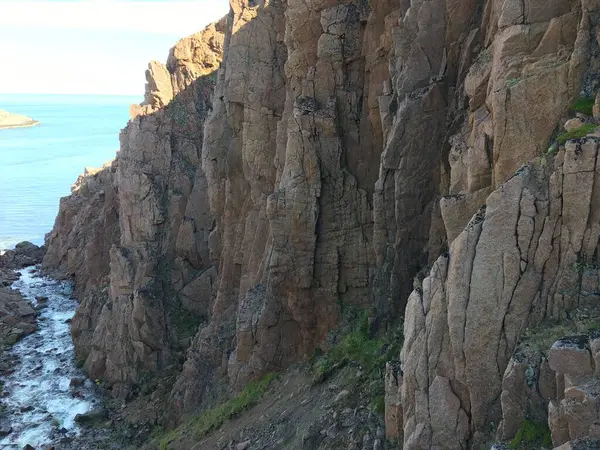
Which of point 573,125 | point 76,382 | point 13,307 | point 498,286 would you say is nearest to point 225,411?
point 498,286

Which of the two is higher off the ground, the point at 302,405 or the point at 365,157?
the point at 365,157

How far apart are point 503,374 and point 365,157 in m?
17.6

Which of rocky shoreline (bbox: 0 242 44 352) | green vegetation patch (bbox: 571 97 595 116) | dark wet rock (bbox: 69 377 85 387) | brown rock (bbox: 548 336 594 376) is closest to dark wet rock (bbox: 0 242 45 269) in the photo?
rocky shoreline (bbox: 0 242 44 352)

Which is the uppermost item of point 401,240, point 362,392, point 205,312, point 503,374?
point 401,240

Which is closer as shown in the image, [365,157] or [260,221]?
[365,157]

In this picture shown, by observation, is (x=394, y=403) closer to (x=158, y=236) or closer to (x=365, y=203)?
(x=365, y=203)

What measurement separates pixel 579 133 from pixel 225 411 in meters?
23.4

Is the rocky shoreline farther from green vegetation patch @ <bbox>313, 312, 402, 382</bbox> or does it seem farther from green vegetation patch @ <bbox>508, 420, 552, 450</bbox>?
green vegetation patch @ <bbox>508, 420, 552, 450</bbox>

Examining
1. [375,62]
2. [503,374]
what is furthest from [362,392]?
[375,62]

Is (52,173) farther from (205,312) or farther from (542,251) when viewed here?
(542,251)

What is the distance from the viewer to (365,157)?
31.8 m

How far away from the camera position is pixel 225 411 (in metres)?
32.7

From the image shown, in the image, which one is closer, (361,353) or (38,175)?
(361,353)

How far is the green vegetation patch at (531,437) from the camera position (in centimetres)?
1388
